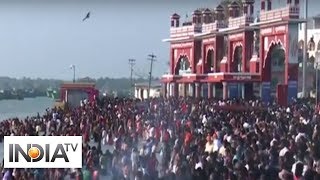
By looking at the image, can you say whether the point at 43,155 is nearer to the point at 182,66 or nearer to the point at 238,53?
the point at 238,53

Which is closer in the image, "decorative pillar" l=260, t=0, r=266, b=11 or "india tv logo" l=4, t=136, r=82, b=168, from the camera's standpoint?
"india tv logo" l=4, t=136, r=82, b=168

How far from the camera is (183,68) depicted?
162 feet

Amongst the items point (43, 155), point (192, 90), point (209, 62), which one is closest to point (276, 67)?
point (209, 62)

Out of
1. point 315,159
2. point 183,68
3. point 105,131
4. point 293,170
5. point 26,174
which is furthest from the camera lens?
point 183,68

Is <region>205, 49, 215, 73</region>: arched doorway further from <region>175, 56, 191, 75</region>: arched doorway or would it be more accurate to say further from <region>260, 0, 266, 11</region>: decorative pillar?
<region>260, 0, 266, 11</region>: decorative pillar

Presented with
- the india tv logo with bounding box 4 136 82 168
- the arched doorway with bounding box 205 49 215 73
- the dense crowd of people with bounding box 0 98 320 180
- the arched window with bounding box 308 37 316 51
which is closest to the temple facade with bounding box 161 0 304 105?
the arched doorway with bounding box 205 49 215 73

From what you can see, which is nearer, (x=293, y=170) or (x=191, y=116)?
(x=293, y=170)

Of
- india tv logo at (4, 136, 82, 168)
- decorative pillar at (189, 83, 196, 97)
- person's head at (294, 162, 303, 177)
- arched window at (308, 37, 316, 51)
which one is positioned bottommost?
india tv logo at (4, 136, 82, 168)

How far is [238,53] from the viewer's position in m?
37.9

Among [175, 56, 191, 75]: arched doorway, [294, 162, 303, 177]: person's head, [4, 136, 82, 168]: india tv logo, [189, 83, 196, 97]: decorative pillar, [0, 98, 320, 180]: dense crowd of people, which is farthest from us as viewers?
[175, 56, 191, 75]: arched doorway

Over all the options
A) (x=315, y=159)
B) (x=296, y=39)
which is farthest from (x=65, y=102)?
(x=315, y=159)

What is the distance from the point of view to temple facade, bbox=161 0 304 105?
3003cm

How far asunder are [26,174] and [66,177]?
69 centimetres

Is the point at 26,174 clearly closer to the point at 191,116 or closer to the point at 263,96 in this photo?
the point at 191,116
